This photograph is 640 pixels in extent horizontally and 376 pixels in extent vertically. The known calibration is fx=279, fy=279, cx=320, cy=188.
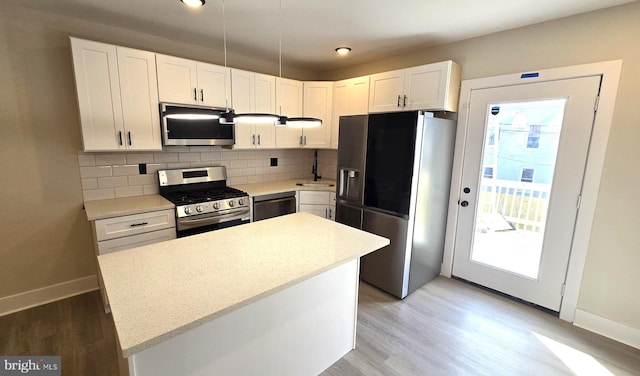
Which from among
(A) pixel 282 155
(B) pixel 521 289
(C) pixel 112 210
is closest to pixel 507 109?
(B) pixel 521 289

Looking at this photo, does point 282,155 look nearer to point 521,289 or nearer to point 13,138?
point 13,138

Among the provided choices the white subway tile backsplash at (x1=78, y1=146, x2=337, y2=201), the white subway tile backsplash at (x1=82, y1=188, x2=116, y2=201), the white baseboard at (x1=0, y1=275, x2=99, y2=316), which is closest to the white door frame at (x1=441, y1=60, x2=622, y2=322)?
the white subway tile backsplash at (x1=78, y1=146, x2=337, y2=201)

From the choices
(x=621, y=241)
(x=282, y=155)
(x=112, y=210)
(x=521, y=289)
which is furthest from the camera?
(x=282, y=155)

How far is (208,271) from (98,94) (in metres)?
2.03

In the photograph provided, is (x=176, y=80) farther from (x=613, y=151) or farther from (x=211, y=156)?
(x=613, y=151)

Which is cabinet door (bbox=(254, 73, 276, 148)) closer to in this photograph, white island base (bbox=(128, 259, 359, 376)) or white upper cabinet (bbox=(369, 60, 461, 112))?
white upper cabinet (bbox=(369, 60, 461, 112))

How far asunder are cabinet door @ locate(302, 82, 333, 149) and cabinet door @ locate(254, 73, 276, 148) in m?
0.47

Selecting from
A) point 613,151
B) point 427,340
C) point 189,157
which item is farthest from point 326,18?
point 427,340

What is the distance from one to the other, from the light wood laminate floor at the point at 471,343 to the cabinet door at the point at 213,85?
257cm

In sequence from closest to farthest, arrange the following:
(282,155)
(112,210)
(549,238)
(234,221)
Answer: (112,210) < (549,238) < (234,221) < (282,155)

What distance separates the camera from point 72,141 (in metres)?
2.54

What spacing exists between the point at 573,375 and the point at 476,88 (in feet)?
7.97

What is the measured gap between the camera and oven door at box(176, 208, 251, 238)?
103 inches

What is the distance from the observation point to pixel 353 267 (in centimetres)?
190
